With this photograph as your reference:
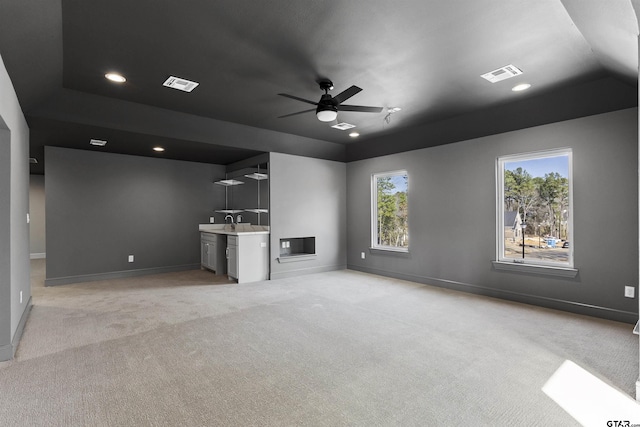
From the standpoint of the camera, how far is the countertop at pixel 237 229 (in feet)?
19.6

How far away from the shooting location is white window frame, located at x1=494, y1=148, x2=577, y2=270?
4.16m

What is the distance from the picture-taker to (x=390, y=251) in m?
6.37

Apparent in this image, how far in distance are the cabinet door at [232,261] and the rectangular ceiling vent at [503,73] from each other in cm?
458

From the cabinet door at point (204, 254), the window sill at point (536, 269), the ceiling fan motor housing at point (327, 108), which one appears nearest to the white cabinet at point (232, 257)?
the cabinet door at point (204, 254)

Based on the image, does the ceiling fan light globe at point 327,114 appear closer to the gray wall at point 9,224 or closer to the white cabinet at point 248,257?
the gray wall at point 9,224

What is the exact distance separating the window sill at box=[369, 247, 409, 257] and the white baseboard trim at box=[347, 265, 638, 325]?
1.24 ft

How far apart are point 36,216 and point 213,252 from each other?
6.13 m

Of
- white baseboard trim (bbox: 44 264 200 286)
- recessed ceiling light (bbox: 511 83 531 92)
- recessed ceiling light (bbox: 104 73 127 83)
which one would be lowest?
white baseboard trim (bbox: 44 264 200 286)

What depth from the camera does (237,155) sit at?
648 centimetres

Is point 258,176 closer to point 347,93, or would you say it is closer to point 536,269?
point 347,93

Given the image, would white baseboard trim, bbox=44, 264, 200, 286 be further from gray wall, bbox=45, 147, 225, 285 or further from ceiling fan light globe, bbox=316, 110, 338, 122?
ceiling fan light globe, bbox=316, 110, 338, 122

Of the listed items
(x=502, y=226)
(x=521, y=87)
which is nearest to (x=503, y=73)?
(x=521, y=87)

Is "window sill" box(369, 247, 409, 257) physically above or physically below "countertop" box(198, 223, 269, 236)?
below

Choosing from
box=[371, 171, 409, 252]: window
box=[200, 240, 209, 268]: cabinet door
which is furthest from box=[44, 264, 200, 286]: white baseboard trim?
box=[371, 171, 409, 252]: window
